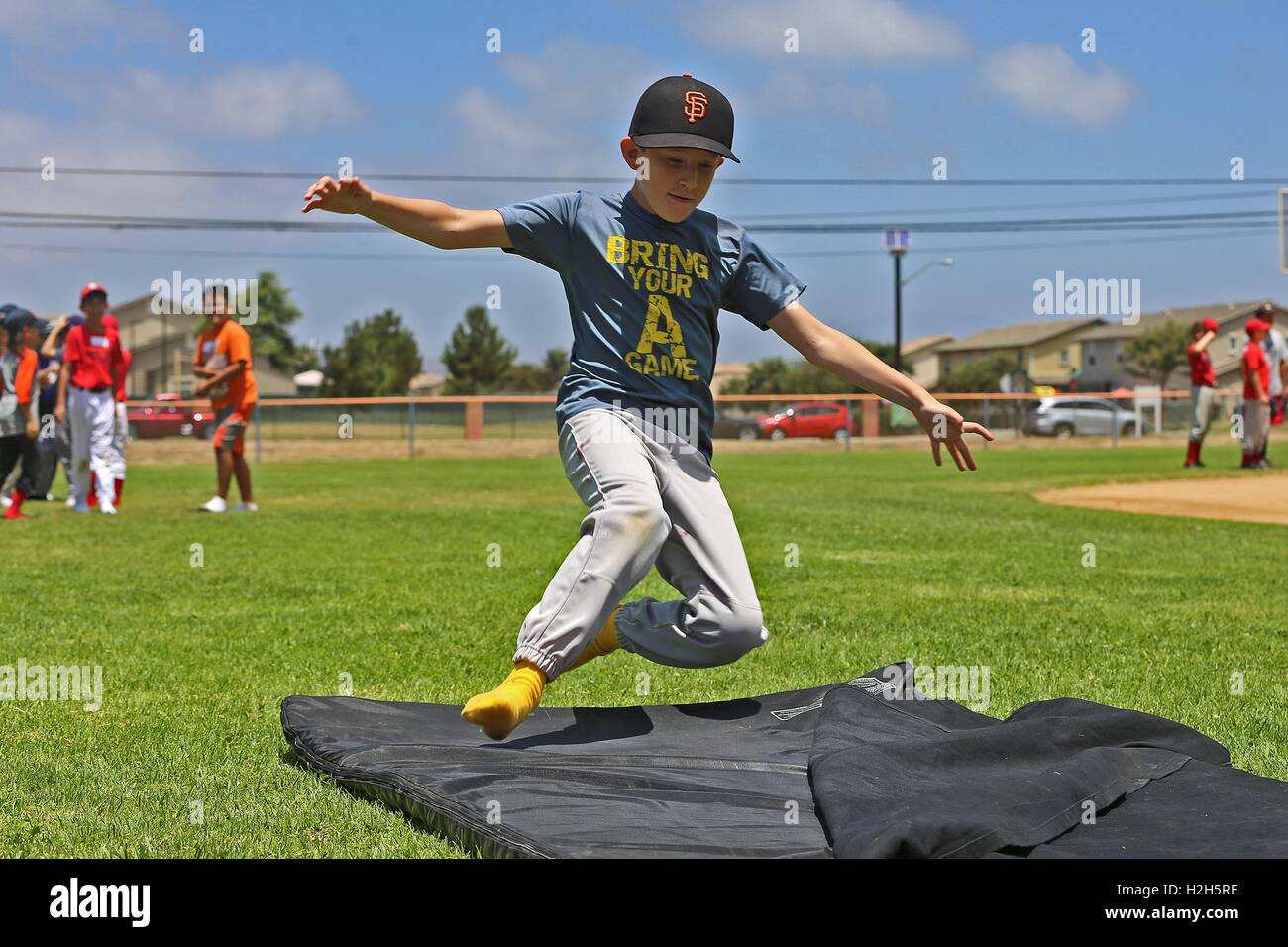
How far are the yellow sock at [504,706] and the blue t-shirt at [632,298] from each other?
0.97 m

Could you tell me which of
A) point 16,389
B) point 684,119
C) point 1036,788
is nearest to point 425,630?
point 684,119

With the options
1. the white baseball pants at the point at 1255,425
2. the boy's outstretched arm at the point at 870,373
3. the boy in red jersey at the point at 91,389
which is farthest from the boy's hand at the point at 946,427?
the white baseball pants at the point at 1255,425

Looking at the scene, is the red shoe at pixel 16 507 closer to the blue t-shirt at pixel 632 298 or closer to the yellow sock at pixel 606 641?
the yellow sock at pixel 606 641

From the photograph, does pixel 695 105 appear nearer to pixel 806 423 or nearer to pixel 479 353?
pixel 806 423

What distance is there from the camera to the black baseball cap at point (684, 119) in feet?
14.1

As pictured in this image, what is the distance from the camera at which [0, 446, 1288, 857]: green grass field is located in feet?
13.0

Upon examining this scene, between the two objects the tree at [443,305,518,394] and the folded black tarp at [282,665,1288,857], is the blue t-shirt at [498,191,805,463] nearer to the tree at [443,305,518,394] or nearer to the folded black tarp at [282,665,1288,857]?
the folded black tarp at [282,665,1288,857]

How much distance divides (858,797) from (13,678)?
401cm

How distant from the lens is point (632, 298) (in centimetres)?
449

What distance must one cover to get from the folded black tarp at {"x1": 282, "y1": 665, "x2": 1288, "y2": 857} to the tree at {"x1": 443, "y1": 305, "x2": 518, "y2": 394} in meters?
88.5
